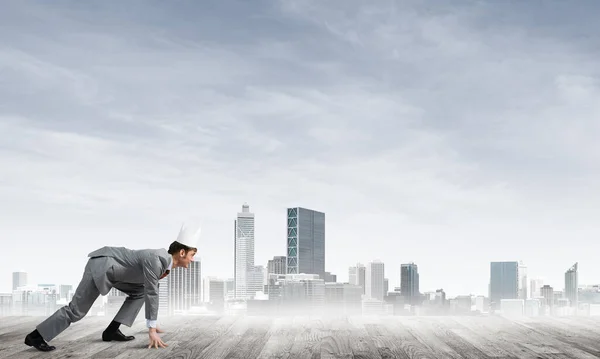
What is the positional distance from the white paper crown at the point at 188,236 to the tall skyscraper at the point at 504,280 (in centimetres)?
1131

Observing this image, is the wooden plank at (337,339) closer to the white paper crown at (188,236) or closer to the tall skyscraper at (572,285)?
the white paper crown at (188,236)

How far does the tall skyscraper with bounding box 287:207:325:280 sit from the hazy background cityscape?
421 inches

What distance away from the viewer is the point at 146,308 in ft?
16.8

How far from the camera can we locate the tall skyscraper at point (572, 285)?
11.4 meters

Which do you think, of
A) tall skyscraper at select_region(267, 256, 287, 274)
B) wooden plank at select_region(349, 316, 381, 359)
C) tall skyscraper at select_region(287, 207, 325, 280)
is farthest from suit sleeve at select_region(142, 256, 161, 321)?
tall skyscraper at select_region(287, 207, 325, 280)

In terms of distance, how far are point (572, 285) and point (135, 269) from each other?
10.9m

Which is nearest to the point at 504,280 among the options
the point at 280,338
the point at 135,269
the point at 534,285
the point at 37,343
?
the point at 534,285

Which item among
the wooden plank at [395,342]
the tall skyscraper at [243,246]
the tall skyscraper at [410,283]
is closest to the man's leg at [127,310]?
the wooden plank at [395,342]

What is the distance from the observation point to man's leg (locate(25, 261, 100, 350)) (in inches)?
196

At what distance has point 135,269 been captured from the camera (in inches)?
202

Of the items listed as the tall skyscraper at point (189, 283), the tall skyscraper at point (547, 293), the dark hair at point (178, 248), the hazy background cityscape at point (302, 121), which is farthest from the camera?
the hazy background cityscape at point (302, 121)

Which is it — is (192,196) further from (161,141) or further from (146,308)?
(146,308)

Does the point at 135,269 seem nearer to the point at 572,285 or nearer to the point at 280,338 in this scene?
the point at 280,338

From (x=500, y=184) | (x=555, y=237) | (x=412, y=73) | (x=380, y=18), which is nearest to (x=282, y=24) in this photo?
(x=380, y=18)
